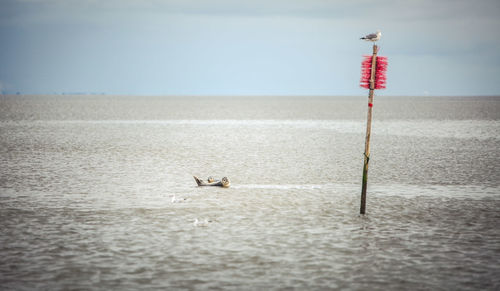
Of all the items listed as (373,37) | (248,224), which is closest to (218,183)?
(248,224)

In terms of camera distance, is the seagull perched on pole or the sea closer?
the sea

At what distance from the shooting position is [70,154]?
2670cm

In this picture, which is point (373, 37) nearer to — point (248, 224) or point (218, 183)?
point (248, 224)

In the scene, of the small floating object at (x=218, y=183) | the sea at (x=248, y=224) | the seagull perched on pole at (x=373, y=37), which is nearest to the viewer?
the sea at (x=248, y=224)

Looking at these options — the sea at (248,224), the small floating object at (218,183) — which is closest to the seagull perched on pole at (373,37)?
the sea at (248,224)

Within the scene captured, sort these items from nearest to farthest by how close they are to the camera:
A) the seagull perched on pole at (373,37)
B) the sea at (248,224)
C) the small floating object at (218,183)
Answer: the sea at (248,224) < the seagull perched on pole at (373,37) < the small floating object at (218,183)

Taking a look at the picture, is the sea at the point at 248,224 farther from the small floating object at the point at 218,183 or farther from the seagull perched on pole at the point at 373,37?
the seagull perched on pole at the point at 373,37

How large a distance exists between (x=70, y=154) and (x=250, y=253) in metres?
19.4

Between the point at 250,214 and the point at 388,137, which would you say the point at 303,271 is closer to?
the point at 250,214

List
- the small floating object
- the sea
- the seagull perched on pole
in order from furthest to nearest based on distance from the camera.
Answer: the small floating object
the seagull perched on pole
the sea

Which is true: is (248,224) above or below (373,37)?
below

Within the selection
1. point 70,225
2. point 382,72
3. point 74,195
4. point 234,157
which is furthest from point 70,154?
point 382,72

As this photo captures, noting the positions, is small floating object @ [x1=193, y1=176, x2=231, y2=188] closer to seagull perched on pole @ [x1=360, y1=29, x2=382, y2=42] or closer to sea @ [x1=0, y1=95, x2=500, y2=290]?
sea @ [x1=0, y1=95, x2=500, y2=290]

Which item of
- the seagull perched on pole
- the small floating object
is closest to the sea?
the small floating object
